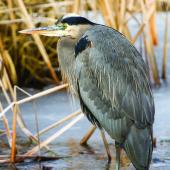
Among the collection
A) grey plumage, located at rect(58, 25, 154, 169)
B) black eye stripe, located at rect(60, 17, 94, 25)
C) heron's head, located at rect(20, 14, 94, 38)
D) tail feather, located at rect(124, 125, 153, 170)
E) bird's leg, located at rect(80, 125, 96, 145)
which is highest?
black eye stripe, located at rect(60, 17, 94, 25)

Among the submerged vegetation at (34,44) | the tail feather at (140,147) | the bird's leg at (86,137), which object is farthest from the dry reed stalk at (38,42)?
the tail feather at (140,147)

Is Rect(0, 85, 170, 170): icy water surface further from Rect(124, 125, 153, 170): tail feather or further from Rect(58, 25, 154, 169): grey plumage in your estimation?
Rect(124, 125, 153, 170): tail feather

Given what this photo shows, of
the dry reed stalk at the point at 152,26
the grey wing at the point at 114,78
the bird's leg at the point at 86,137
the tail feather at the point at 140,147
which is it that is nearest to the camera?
the tail feather at the point at 140,147

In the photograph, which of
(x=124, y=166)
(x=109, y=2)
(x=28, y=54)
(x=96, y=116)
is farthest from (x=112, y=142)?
(x=28, y=54)

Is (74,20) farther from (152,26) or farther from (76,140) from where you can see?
(152,26)

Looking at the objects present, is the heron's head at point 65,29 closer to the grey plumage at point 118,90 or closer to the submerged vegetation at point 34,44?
the grey plumage at point 118,90

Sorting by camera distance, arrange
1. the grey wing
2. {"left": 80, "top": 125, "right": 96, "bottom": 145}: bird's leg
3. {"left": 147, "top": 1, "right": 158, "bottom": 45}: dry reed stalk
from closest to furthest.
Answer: the grey wing → {"left": 80, "top": 125, "right": 96, "bottom": 145}: bird's leg → {"left": 147, "top": 1, "right": 158, "bottom": 45}: dry reed stalk

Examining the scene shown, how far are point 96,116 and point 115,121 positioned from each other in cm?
17

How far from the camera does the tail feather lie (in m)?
3.71

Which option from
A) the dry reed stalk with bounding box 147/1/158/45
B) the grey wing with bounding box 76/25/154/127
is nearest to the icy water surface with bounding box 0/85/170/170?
the grey wing with bounding box 76/25/154/127

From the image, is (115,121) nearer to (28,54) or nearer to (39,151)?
(39,151)

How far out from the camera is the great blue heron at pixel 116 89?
3.78m

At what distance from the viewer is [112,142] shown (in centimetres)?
482

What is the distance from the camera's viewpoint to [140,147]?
3.73 m
